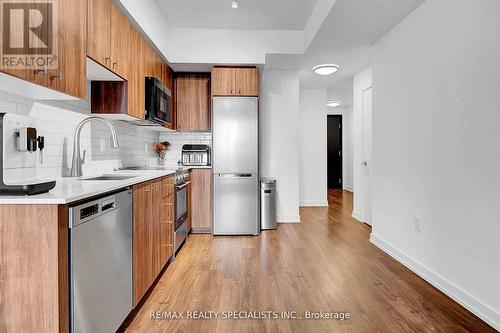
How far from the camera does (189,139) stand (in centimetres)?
431

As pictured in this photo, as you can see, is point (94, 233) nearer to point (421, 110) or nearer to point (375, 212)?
point (421, 110)

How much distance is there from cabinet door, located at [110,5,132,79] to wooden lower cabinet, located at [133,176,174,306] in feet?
3.26

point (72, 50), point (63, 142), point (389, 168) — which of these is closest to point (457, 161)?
point (389, 168)

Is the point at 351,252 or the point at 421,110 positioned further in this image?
the point at 351,252

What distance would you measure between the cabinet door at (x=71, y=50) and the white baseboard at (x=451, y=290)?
3.01 metres

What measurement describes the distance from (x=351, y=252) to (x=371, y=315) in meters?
1.30

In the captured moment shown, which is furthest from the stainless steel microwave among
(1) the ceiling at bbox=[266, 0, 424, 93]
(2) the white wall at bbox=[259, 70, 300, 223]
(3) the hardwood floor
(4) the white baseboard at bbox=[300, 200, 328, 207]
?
(4) the white baseboard at bbox=[300, 200, 328, 207]

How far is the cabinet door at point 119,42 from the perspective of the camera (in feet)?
7.34

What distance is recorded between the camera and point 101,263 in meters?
1.48

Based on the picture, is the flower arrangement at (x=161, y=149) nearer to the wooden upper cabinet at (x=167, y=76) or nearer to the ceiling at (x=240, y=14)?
the wooden upper cabinet at (x=167, y=76)

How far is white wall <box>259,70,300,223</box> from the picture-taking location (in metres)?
4.61

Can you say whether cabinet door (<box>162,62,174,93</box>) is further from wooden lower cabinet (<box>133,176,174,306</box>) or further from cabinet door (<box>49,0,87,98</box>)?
cabinet door (<box>49,0,87,98</box>)

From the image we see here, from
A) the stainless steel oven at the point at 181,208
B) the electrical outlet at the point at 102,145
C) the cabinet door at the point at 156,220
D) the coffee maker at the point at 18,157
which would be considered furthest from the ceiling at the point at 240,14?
the coffee maker at the point at 18,157

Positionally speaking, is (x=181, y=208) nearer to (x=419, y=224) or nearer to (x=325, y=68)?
(x=419, y=224)
